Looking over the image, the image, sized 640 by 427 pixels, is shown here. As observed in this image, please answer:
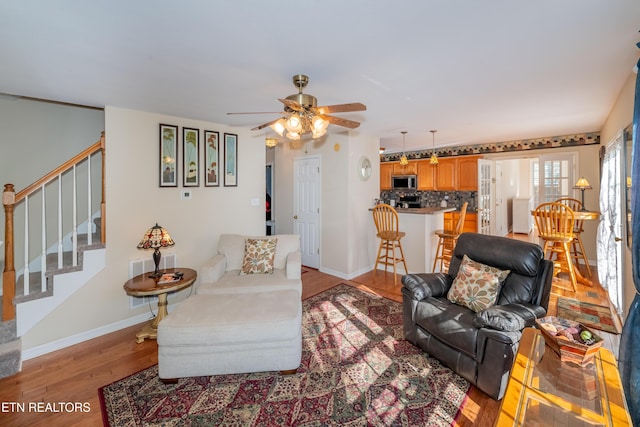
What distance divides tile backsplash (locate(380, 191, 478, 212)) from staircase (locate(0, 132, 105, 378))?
16.8 ft

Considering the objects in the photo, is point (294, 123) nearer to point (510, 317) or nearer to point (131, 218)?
point (510, 317)

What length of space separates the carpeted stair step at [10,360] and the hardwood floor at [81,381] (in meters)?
0.06

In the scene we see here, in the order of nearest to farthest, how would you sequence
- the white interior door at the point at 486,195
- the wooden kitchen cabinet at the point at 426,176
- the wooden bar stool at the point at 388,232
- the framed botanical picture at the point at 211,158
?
the framed botanical picture at the point at 211,158 → the wooden bar stool at the point at 388,232 → the white interior door at the point at 486,195 → the wooden kitchen cabinet at the point at 426,176

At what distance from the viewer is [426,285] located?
2572 mm

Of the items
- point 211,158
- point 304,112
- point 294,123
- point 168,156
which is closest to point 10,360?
point 168,156

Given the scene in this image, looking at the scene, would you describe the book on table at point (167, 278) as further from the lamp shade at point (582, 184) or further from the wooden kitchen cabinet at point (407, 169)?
the lamp shade at point (582, 184)

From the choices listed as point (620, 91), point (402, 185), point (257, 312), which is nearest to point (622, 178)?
point (620, 91)

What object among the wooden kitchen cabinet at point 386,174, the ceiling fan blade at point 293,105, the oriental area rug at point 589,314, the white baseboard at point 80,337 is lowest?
the white baseboard at point 80,337

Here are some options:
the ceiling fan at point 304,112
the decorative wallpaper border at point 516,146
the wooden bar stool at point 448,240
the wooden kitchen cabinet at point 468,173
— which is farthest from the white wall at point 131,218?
the wooden kitchen cabinet at point 468,173

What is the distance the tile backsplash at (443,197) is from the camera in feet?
21.7

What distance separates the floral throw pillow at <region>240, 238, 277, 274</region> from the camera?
10.8ft

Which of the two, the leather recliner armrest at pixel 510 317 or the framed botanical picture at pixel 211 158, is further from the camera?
the framed botanical picture at pixel 211 158

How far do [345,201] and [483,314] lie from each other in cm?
280

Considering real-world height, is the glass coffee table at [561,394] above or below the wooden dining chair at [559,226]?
below
